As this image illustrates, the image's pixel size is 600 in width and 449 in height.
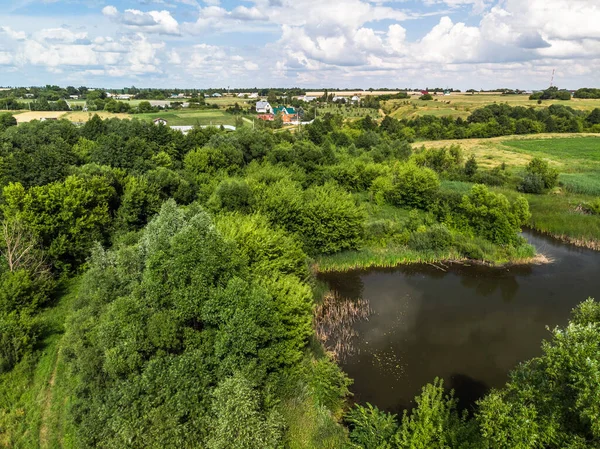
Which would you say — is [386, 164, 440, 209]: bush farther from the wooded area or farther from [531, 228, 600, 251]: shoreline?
[531, 228, 600, 251]: shoreline

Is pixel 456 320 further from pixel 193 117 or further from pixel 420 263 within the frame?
pixel 193 117

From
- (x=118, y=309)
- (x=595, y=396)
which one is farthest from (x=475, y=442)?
(x=118, y=309)

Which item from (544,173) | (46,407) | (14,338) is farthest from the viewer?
(544,173)

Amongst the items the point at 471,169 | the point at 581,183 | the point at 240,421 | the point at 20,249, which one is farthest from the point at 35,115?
the point at 581,183

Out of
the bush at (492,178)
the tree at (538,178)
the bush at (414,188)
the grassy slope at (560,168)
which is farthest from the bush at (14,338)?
the tree at (538,178)

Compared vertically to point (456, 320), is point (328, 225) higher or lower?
higher
